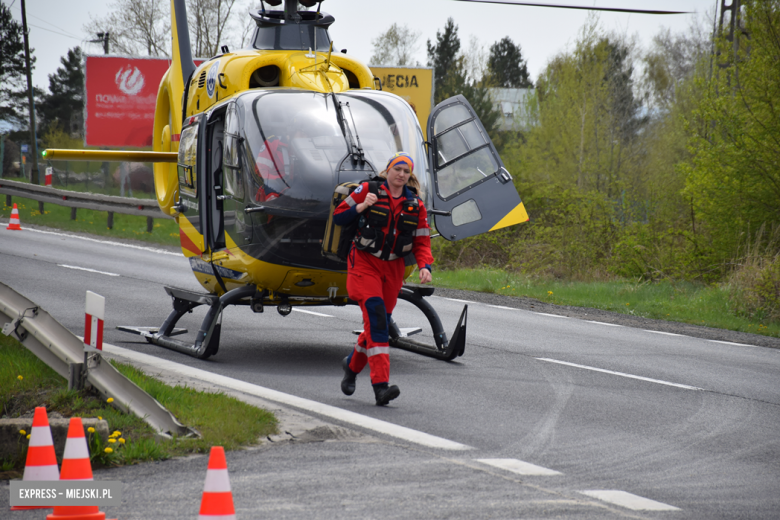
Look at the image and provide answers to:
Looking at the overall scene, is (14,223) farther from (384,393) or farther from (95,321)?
(384,393)

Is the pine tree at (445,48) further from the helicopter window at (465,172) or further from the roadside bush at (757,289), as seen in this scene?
the helicopter window at (465,172)

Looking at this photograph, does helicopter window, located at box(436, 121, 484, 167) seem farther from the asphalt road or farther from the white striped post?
the white striped post

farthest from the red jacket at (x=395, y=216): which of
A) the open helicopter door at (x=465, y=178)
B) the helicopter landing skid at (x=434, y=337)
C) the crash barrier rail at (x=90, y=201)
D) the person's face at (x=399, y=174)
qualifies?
the crash barrier rail at (x=90, y=201)

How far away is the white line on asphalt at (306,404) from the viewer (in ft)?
18.2

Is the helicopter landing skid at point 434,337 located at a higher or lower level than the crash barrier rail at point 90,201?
lower

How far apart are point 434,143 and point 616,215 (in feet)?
35.7

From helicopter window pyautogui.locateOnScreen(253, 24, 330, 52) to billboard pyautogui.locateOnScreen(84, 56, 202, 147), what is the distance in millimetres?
23321

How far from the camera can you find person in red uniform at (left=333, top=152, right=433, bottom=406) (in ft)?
21.5

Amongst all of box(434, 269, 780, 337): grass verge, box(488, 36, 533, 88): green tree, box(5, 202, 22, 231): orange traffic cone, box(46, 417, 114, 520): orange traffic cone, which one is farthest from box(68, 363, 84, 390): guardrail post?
box(488, 36, 533, 88): green tree

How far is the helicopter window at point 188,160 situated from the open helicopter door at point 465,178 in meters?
2.61

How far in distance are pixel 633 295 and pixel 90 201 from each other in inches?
651

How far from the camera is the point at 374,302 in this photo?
21.7 feet

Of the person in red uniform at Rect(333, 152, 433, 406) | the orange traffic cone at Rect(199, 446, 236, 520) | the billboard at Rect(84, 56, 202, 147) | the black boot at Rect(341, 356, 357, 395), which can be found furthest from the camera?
the billboard at Rect(84, 56, 202, 147)

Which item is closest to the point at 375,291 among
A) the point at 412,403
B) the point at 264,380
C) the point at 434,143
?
the point at 412,403
